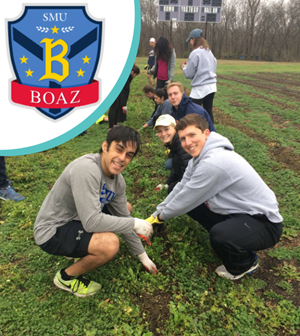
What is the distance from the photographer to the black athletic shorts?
Answer: 92.4 inches

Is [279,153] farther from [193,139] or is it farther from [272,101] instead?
[272,101]

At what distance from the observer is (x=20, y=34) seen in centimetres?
165

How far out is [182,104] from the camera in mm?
4367

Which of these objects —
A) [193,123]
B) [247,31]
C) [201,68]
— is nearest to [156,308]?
[193,123]

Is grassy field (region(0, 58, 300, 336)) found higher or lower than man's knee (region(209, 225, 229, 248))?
lower

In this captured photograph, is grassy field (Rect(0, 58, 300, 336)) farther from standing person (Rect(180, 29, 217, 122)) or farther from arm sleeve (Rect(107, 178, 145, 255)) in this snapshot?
standing person (Rect(180, 29, 217, 122))

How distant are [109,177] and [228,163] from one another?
107 centimetres

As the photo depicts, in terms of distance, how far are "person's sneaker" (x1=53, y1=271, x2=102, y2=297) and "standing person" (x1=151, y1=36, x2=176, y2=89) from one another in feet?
18.5

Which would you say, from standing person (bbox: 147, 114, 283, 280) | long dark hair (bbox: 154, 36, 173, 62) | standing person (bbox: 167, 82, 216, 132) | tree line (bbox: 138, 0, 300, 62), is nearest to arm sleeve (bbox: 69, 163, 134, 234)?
standing person (bbox: 147, 114, 283, 280)

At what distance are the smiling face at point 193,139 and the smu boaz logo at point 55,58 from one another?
112 centimetres

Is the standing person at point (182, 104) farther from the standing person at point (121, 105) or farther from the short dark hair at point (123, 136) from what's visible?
the standing person at point (121, 105)

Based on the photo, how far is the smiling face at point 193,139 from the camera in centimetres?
266


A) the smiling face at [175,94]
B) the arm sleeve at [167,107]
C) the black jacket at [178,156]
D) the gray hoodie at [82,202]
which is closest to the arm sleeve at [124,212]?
the gray hoodie at [82,202]

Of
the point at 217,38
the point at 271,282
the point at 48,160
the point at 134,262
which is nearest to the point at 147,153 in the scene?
the point at 48,160
